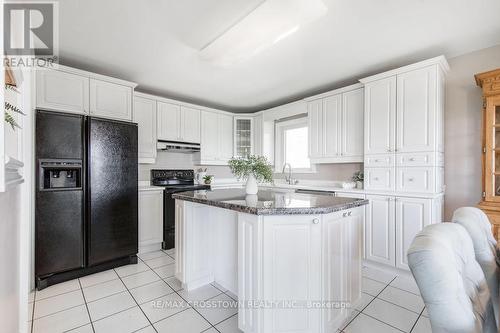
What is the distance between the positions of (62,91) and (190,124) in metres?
1.86

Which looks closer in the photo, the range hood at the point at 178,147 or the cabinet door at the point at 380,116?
the cabinet door at the point at 380,116

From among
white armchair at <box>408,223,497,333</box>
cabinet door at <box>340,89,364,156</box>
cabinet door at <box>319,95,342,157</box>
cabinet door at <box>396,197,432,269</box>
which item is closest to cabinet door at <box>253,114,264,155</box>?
cabinet door at <box>319,95,342,157</box>

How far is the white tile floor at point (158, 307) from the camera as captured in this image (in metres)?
1.78

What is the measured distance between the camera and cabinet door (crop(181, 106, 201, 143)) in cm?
409

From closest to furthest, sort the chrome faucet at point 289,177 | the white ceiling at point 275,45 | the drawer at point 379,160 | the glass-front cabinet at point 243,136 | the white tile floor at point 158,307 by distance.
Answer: the white tile floor at point 158,307, the white ceiling at point 275,45, the drawer at point 379,160, the chrome faucet at point 289,177, the glass-front cabinet at point 243,136

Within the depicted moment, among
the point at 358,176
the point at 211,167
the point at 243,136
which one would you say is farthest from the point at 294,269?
the point at 243,136

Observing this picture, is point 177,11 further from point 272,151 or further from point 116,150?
point 272,151

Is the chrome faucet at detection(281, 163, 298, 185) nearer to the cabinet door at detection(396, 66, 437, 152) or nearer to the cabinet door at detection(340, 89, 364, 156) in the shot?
the cabinet door at detection(340, 89, 364, 156)

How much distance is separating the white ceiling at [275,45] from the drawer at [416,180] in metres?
1.30

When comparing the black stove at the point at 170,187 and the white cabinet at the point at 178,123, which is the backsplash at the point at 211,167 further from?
the white cabinet at the point at 178,123

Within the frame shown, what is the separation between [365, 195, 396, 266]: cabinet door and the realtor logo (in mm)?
3437

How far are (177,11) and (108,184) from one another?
201 cm

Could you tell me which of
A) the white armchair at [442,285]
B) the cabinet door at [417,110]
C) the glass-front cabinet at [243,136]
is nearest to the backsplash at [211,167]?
the glass-front cabinet at [243,136]

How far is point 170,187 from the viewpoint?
11.7 ft
